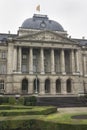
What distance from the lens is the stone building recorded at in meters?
61.4

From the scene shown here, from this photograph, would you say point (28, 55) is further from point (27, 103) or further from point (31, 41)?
point (27, 103)

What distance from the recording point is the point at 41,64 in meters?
62.9

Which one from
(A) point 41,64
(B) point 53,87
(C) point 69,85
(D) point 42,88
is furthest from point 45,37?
(C) point 69,85

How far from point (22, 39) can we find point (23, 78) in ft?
35.8

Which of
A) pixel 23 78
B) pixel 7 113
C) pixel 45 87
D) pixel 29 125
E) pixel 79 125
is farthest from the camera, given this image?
pixel 45 87

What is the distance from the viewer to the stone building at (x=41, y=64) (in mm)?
61375

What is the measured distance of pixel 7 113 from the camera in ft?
67.7

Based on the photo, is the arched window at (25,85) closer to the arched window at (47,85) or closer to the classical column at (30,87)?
the classical column at (30,87)

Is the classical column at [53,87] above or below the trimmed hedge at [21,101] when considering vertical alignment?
above

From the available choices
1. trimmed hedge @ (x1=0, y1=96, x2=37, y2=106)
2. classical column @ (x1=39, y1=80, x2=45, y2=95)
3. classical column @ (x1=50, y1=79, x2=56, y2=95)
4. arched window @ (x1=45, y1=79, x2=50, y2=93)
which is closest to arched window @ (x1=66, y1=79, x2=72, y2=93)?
classical column @ (x1=50, y1=79, x2=56, y2=95)

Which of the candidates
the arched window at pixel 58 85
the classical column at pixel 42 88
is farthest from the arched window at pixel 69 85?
the classical column at pixel 42 88

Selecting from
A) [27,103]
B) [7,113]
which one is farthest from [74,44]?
[7,113]

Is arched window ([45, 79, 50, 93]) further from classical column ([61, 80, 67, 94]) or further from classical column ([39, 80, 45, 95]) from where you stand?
classical column ([61, 80, 67, 94])

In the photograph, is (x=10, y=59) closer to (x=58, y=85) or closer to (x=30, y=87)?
(x=30, y=87)
